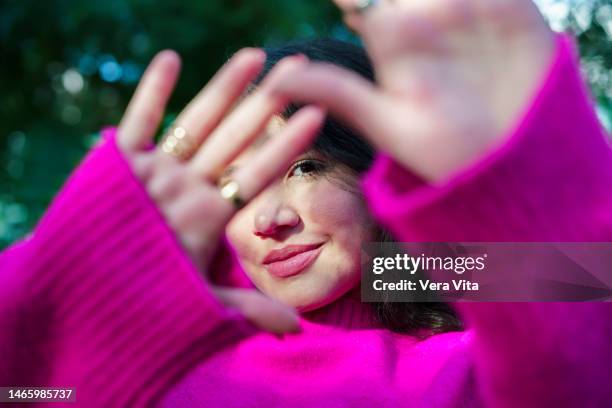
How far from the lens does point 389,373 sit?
0.95 m

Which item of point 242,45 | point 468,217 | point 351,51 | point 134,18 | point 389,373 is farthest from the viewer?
point 242,45

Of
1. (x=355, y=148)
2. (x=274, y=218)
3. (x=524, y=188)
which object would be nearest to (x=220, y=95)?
(x=524, y=188)

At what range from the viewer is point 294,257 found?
3.14ft

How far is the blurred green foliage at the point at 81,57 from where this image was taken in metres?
2.45

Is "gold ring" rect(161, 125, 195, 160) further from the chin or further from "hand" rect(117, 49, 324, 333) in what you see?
the chin

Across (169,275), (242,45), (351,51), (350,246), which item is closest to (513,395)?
(169,275)

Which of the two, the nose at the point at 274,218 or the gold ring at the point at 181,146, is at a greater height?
the nose at the point at 274,218

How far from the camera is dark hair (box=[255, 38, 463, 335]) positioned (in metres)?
1.04

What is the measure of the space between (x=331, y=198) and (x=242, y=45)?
6.33 ft

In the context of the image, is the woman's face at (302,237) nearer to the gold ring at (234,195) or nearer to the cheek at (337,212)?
the cheek at (337,212)

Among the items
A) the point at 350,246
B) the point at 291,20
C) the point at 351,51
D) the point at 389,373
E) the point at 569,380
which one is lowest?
the point at 569,380

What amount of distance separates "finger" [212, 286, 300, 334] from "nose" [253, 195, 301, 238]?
33 cm

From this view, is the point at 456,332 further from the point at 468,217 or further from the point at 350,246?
the point at 468,217

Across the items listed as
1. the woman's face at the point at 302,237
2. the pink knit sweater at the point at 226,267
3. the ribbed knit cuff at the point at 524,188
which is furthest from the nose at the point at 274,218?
the ribbed knit cuff at the point at 524,188
